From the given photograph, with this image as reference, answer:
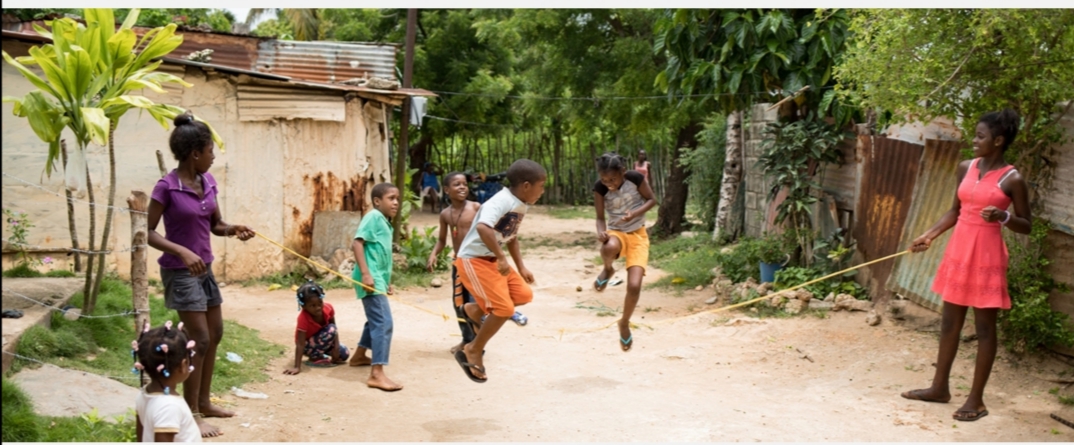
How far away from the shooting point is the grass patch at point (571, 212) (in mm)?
23625

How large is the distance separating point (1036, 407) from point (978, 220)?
4.54 ft

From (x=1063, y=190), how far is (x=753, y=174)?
832 cm

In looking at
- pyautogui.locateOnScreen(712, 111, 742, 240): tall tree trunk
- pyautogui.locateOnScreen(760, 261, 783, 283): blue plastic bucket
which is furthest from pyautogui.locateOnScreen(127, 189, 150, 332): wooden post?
pyautogui.locateOnScreen(712, 111, 742, 240): tall tree trunk

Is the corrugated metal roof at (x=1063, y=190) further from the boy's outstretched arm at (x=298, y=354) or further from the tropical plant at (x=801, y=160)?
the boy's outstretched arm at (x=298, y=354)

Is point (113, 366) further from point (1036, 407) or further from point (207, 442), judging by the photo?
point (1036, 407)

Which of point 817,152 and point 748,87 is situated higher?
point 748,87

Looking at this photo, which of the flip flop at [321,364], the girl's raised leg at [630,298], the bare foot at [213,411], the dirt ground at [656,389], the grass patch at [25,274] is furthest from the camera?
the grass patch at [25,274]

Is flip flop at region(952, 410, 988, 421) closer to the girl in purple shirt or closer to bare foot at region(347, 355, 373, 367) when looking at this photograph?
bare foot at region(347, 355, 373, 367)

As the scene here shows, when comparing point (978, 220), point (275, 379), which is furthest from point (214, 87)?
point (978, 220)

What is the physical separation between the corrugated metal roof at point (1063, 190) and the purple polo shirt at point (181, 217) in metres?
5.72

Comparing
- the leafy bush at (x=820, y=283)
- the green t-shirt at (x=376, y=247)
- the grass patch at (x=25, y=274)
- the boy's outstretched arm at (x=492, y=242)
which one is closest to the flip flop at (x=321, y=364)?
the green t-shirt at (x=376, y=247)

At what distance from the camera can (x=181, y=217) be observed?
491cm

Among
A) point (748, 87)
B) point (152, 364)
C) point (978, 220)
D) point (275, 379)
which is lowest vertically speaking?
point (275, 379)

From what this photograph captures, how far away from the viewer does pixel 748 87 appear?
10664 mm
